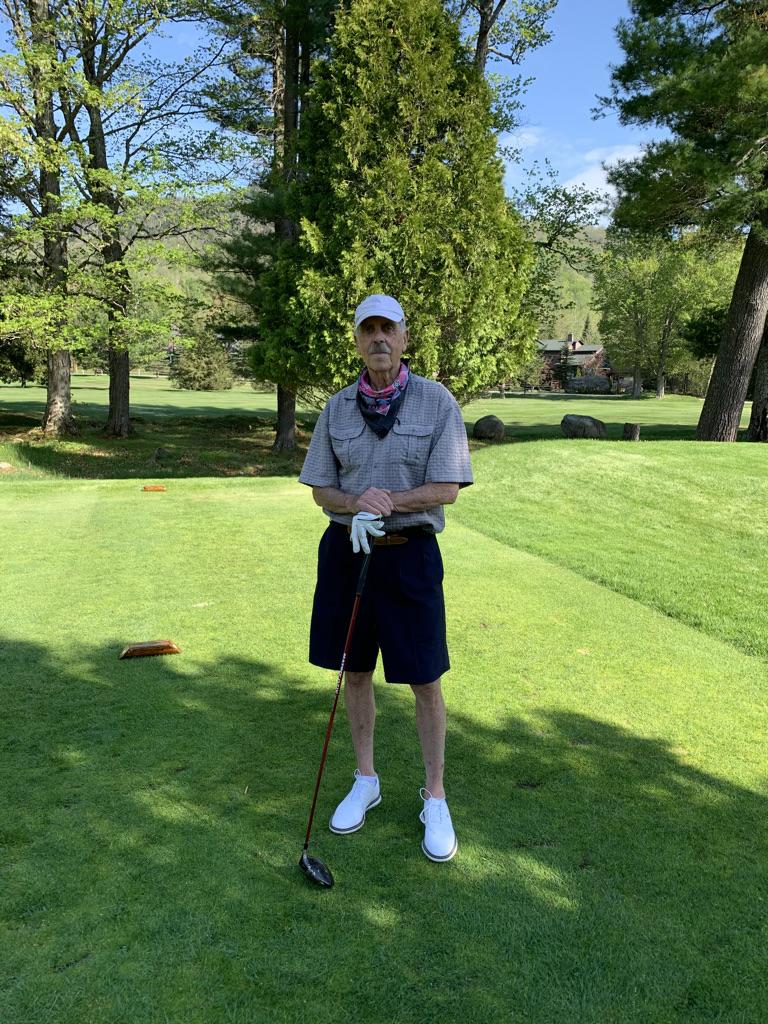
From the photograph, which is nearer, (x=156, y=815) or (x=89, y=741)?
(x=156, y=815)

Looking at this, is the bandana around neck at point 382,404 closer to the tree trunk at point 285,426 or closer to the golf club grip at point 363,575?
the golf club grip at point 363,575

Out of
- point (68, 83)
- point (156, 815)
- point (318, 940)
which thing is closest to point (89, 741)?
point (156, 815)

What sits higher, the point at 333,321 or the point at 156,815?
the point at 333,321

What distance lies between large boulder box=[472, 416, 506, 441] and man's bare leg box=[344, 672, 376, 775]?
2024 centimetres

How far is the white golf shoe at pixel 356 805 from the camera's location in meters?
2.66

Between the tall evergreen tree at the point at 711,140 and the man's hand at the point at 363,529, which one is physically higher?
the tall evergreen tree at the point at 711,140

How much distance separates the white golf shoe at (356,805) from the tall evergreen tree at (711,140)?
14.7 m

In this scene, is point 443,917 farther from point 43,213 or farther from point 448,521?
point 43,213

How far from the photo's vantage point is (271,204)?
17.8 m

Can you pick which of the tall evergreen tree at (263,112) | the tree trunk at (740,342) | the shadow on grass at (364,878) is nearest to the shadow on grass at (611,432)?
the tree trunk at (740,342)

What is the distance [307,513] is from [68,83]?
48.3ft

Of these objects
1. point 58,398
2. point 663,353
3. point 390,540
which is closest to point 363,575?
point 390,540

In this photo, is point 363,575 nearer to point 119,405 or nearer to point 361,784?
point 361,784

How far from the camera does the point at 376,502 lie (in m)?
2.47
